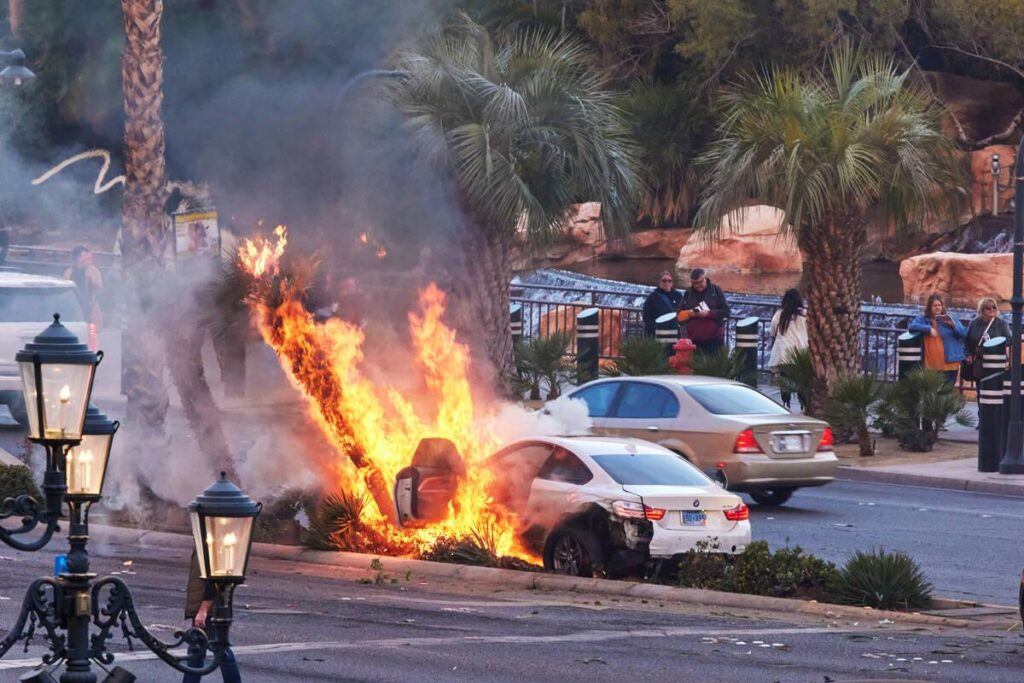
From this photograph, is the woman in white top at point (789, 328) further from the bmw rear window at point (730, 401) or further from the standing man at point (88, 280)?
the standing man at point (88, 280)

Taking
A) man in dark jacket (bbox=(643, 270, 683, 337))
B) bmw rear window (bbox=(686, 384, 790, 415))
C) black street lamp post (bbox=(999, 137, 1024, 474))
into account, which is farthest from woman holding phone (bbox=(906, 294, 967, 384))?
bmw rear window (bbox=(686, 384, 790, 415))

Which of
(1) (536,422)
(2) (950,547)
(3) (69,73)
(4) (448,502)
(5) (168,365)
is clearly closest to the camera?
(4) (448,502)

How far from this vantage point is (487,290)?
24.3m

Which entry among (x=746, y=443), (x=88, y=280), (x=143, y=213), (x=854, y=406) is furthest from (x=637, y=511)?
(x=88, y=280)

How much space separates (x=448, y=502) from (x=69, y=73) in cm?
1201

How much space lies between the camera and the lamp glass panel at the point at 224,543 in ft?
22.2

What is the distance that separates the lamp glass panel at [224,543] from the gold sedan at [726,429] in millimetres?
11308

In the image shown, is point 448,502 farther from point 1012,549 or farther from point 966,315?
point 966,315

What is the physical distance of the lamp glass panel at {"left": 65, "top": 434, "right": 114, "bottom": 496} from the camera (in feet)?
24.2

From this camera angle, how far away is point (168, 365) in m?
19.6

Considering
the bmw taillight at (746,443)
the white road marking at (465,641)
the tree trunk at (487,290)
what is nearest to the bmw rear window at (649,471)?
the white road marking at (465,641)

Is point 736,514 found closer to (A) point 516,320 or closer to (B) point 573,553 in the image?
(B) point 573,553

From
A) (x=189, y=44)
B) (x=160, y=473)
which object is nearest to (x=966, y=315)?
(x=189, y=44)

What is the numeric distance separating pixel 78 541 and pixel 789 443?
11719mm
